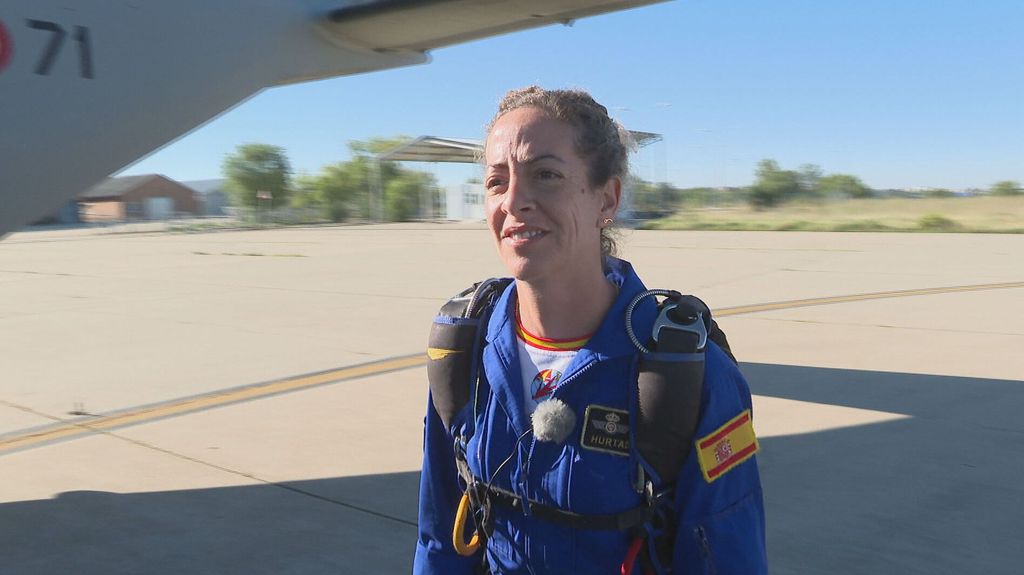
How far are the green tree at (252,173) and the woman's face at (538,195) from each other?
63.7 meters

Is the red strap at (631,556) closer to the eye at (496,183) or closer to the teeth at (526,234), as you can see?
the teeth at (526,234)

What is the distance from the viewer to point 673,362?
157 centimetres

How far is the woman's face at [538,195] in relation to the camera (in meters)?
1.67

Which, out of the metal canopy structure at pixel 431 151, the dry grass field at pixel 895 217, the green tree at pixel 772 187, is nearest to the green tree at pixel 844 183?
the green tree at pixel 772 187

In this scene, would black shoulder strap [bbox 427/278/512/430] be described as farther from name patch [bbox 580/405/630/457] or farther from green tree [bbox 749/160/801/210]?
green tree [bbox 749/160/801/210]

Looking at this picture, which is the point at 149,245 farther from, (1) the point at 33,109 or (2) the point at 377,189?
(2) the point at 377,189

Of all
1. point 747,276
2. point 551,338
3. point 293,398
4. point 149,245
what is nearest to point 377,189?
point 149,245

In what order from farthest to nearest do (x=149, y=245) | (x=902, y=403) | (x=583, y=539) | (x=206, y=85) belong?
1. (x=149, y=245)
2. (x=902, y=403)
3. (x=206, y=85)
4. (x=583, y=539)

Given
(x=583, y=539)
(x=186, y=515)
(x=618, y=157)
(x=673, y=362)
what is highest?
(x=618, y=157)

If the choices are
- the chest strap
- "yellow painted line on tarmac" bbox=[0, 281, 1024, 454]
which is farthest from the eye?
"yellow painted line on tarmac" bbox=[0, 281, 1024, 454]

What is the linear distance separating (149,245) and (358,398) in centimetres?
2209

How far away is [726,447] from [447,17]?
410cm

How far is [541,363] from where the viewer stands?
1.80m

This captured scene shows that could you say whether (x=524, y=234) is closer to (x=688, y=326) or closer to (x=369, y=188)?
(x=688, y=326)
